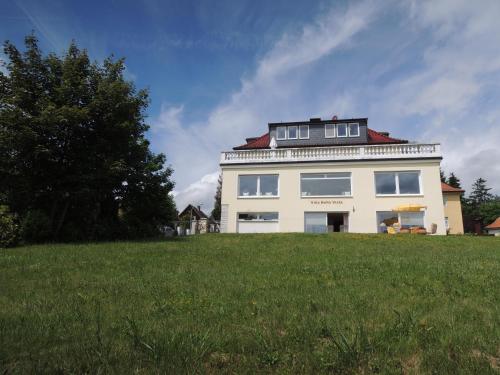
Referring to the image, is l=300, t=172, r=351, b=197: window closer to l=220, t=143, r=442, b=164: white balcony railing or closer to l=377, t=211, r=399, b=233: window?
l=220, t=143, r=442, b=164: white balcony railing

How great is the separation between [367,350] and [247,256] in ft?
20.8

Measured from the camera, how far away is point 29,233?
1376cm

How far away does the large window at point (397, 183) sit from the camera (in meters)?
24.3

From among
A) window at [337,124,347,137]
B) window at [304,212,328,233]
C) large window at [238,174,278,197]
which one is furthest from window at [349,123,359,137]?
window at [304,212,328,233]

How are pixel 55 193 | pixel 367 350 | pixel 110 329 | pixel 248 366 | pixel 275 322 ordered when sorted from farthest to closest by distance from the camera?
pixel 55 193 < pixel 275 322 < pixel 110 329 < pixel 367 350 < pixel 248 366

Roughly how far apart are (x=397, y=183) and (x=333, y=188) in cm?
452

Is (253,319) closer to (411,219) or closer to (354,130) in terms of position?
(411,219)

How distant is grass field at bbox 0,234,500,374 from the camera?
291 centimetres

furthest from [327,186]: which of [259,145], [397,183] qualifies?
[259,145]

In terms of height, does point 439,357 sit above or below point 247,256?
below

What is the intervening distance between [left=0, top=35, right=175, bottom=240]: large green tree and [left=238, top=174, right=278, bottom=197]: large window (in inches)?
410

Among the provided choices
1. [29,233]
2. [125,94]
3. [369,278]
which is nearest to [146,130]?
[125,94]

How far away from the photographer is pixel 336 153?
84.0ft

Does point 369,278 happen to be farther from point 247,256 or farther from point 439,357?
point 247,256
